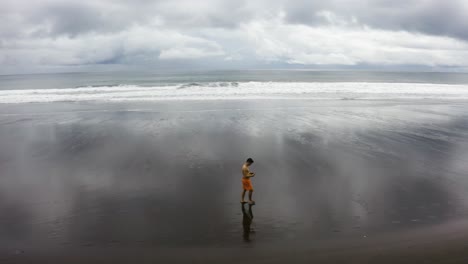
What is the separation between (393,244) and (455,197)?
357 cm

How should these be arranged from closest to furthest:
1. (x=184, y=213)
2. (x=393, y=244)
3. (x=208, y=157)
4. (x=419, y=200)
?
(x=393, y=244) < (x=184, y=213) < (x=419, y=200) < (x=208, y=157)

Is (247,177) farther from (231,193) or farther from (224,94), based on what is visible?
(224,94)

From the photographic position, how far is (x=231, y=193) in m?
9.34

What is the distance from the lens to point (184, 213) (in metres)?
8.11

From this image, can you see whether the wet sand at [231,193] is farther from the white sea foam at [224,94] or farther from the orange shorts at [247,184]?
the white sea foam at [224,94]

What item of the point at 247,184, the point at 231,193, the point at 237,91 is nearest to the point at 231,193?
the point at 231,193

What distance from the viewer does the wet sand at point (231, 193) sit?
6684 millimetres

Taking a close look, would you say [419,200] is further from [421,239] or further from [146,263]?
[146,263]

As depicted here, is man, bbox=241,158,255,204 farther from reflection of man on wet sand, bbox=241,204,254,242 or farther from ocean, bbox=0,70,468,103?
ocean, bbox=0,70,468,103

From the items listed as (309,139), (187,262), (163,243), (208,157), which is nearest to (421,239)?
(187,262)

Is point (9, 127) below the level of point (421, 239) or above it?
above

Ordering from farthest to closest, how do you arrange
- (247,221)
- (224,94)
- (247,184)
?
(224,94) → (247,184) → (247,221)

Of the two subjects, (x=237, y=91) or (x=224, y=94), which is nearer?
(x=224, y=94)

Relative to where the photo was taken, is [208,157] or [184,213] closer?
[184,213]
